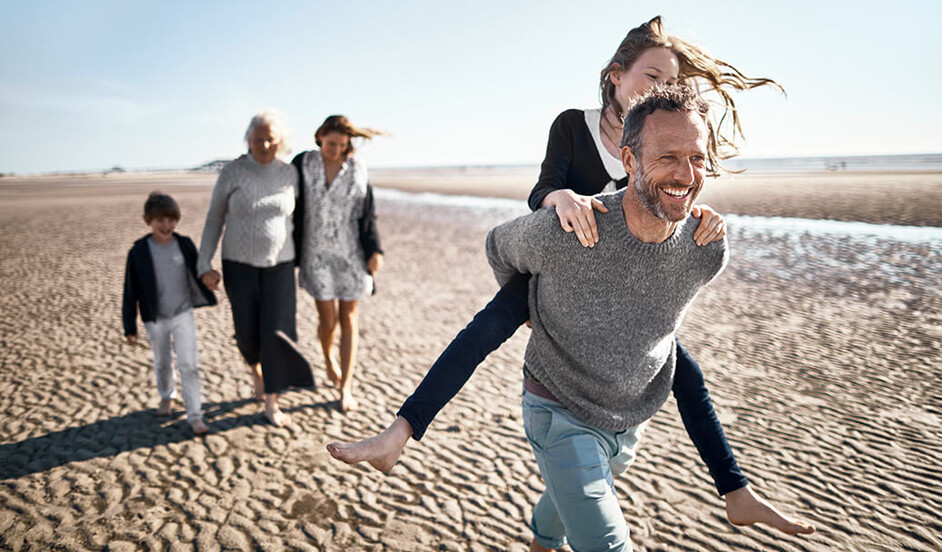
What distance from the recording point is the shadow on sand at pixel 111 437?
12.1ft

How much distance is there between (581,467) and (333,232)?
10.8ft

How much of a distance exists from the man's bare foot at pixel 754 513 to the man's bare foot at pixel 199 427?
3.87 meters

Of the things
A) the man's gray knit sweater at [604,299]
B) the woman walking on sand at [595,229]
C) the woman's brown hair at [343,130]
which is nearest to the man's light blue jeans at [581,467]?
the man's gray knit sweater at [604,299]

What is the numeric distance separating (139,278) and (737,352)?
6149mm

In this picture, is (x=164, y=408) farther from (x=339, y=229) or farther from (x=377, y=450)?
(x=377, y=450)

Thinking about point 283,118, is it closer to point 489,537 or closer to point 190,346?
point 190,346

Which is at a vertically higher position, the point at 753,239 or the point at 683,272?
the point at 683,272

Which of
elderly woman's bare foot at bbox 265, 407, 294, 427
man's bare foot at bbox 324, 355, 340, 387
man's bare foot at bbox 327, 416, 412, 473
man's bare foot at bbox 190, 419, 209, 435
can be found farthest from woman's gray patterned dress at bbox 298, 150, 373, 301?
man's bare foot at bbox 327, 416, 412, 473

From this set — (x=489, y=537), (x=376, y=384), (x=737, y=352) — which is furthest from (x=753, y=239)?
(x=489, y=537)

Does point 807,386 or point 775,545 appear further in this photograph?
point 807,386

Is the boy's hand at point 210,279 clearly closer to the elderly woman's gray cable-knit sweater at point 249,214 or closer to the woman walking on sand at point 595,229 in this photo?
the elderly woman's gray cable-knit sweater at point 249,214

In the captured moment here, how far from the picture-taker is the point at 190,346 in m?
4.04

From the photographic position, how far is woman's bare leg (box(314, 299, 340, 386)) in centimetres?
463

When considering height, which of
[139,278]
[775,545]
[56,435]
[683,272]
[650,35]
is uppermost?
[650,35]
